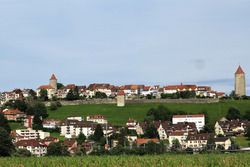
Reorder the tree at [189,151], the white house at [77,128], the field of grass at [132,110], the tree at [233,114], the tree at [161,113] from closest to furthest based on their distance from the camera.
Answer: the tree at [189,151] → the white house at [77,128] → the tree at [233,114] → the field of grass at [132,110] → the tree at [161,113]

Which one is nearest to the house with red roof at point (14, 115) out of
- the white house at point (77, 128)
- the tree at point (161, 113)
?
the white house at point (77, 128)

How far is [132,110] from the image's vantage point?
511 feet

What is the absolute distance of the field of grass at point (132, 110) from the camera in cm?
14875

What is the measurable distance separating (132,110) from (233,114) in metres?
27.6

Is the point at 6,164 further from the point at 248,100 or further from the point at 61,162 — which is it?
the point at 248,100

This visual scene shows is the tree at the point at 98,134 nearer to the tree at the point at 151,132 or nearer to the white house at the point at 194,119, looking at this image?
the tree at the point at 151,132

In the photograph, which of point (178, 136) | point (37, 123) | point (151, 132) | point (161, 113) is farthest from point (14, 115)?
point (178, 136)

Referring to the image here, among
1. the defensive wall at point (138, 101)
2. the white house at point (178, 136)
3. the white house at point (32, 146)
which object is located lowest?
the white house at point (178, 136)

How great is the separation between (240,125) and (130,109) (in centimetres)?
3402

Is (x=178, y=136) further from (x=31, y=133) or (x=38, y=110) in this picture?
(x=38, y=110)

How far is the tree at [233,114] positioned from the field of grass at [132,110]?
184 centimetres

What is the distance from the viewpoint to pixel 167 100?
551 ft

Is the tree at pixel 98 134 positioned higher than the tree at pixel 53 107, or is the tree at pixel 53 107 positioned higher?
the tree at pixel 53 107

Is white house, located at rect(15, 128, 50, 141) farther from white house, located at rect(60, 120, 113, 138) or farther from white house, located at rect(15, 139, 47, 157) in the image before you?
white house, located at rect(15, 139, 47, 157)
